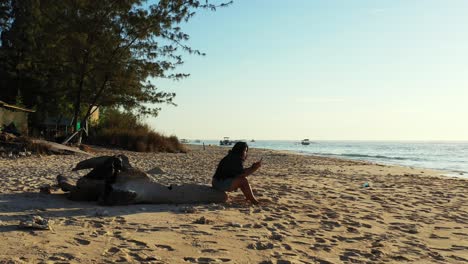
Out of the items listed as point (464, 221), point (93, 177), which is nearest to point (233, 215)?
point (93, 177)

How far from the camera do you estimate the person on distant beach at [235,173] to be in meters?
8.16

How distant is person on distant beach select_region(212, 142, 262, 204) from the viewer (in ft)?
26.8

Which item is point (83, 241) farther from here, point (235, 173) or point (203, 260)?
point (235, 173)

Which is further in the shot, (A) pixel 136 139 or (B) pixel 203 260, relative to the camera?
(A) pixel 136 139

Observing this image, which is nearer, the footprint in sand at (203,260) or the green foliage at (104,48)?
the footprint in sand at (203,260)

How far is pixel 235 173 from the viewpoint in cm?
829

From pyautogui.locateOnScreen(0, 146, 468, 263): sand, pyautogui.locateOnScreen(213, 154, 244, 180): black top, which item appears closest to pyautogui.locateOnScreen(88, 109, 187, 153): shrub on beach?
pyautogui.locateOnScreen(0, 146, 468, 263): sand

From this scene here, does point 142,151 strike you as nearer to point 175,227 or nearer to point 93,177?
point 93,177

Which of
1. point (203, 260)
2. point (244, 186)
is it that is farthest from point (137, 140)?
point (203, 260)

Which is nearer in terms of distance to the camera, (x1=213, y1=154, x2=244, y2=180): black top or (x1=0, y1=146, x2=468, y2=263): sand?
(x1=0, y1=146, x2=468, y2=263): sand

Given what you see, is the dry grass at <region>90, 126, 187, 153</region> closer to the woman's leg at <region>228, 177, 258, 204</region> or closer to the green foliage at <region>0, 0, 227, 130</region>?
the green foliage at <region>0, 0, 227, 130</region>

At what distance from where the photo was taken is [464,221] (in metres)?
7.65

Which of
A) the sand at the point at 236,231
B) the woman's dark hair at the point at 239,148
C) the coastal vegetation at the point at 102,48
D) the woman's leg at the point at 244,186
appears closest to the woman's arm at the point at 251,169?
the woman's leg at the point at 244,186

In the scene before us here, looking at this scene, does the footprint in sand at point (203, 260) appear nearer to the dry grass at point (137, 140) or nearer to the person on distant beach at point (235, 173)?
the person on distant beach at point (235, 173)
